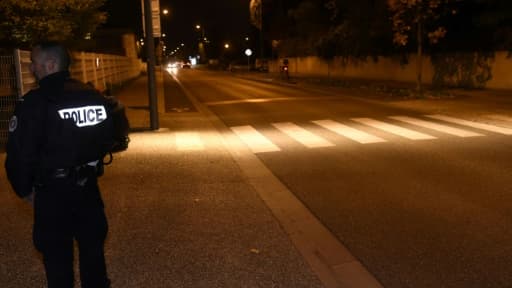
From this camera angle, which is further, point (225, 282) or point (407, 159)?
point (407, 159)

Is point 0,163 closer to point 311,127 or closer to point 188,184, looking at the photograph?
point 188,184

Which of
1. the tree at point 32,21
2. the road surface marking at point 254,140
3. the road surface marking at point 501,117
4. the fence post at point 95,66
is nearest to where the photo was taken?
the road surface marking at point 254,140

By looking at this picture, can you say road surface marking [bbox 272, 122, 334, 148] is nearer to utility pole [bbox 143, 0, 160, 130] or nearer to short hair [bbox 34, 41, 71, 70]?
utility pole [bbox 143, 0, 160, 130]

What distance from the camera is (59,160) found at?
10.9 ft

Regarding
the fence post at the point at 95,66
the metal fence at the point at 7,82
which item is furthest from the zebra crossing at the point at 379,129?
the fence post at the point at 95,66

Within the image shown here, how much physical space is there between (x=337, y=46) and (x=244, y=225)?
45034 mm

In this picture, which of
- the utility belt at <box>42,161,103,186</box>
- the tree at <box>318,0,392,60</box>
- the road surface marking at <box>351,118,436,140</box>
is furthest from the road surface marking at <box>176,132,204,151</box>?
the tree at <box>318,0,392,60</box>

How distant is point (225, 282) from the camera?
4.43 m

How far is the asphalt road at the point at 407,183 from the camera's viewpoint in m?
4.85

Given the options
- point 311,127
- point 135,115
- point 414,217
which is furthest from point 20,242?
point 135,115

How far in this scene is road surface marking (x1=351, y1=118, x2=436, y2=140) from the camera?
11.9 metres

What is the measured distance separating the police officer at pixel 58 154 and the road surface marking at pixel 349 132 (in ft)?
28.0

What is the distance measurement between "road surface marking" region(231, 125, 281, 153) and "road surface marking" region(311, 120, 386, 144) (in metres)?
1.79

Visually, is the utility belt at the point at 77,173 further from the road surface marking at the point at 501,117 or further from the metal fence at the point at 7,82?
the road surface marking at the point at 501,117
